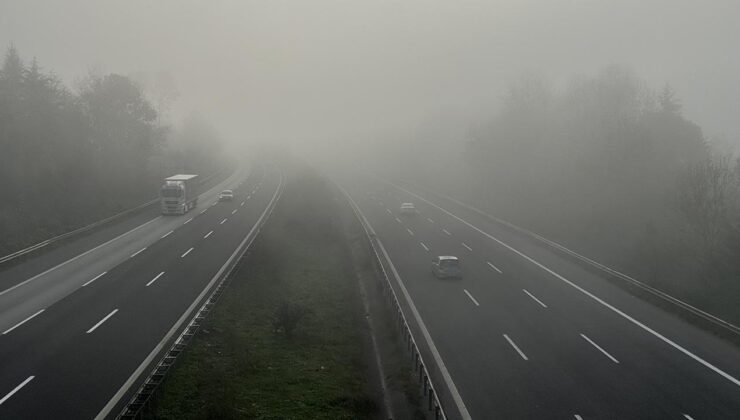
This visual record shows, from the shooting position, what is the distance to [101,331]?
2008 cm

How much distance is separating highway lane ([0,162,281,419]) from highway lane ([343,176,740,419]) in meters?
11.6

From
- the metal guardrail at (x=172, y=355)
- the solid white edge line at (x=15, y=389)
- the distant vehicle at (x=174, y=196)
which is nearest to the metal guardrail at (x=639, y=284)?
the metal guardrail at (x=172, y=355)

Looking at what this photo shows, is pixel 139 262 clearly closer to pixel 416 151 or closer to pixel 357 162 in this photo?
pixel 416 151

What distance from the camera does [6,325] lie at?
66.5 feet

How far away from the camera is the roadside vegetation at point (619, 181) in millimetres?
33500

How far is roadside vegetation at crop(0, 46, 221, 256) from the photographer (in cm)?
4097

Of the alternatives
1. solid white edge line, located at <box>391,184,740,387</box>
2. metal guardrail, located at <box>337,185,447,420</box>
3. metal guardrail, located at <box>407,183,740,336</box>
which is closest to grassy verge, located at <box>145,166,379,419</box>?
metal guardrail, located at <box>337,185,447,420</box>

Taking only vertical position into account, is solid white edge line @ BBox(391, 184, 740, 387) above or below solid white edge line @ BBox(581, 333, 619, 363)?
above

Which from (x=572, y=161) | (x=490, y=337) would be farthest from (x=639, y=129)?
(x=490, y=337)

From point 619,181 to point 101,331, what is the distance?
46036mm

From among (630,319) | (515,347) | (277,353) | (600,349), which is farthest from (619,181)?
(277,353)

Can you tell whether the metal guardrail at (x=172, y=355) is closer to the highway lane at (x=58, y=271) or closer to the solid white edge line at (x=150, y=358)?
the solid white edge line at (x=150, y=358)

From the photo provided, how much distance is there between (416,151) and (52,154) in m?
85.2

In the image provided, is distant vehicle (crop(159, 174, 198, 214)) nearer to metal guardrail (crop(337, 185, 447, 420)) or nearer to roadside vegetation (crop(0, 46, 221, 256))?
roadside vegetation (crop(0, 46, 221, 256))
